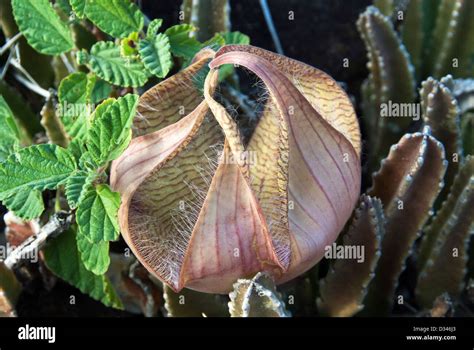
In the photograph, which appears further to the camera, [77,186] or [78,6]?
[78,6]

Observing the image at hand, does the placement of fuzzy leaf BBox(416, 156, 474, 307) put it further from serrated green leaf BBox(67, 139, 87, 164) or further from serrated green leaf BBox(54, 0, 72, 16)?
serrated green leaf BBox(54, 0, 72, 16)

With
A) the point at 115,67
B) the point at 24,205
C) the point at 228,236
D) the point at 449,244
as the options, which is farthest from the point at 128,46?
the point at 449,244

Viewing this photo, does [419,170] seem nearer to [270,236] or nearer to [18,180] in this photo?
[270,236]

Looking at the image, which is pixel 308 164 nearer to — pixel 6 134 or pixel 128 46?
pixel 128 46

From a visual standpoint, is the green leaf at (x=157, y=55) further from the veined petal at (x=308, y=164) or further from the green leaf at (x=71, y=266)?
the green leaf at (x=71, y=266)

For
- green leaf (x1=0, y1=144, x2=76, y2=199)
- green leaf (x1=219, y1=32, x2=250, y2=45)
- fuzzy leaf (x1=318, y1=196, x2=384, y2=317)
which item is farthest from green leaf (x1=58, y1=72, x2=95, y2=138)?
fuzzy leaf (x1=318, y1=196, x2=384, y2=317)

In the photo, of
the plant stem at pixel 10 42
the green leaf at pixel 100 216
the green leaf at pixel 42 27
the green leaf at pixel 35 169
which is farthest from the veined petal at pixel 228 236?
the plant stem at pixel 10 42
